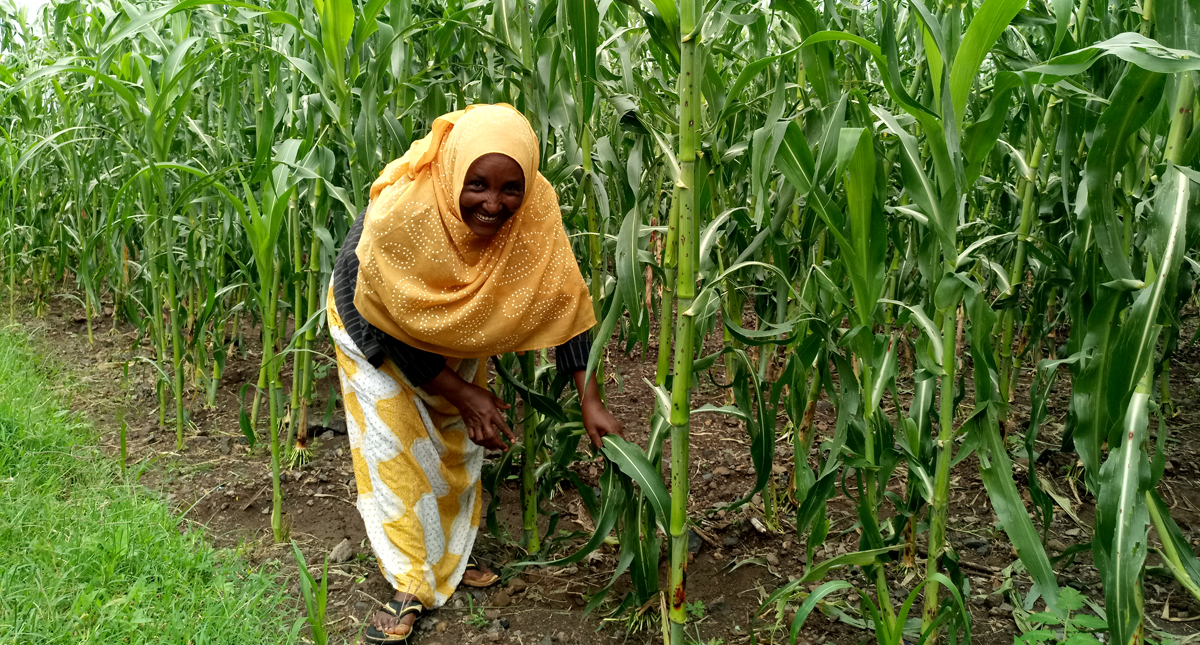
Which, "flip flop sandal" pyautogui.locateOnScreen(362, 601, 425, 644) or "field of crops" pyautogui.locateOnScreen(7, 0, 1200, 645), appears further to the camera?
"flip flop sandal" pyautogui.locateOnScreen(362, 601, 425, 644)

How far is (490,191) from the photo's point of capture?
1.92 metres

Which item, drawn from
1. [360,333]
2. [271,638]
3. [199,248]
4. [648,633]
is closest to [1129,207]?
[648,633]

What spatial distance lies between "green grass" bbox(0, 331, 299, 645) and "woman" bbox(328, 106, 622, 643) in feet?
1.27

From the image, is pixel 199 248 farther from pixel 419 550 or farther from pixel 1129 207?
pixel 1129 207

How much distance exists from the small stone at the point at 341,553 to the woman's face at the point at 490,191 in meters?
1.25

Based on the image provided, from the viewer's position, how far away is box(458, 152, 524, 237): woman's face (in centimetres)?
188

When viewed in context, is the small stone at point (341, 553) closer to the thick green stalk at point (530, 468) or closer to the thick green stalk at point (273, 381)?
the thick green stalk at point (273, 381)

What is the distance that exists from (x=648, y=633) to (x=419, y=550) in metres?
0.67

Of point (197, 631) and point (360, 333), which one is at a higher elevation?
point (360, 333)

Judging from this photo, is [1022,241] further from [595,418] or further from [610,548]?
[610,548]

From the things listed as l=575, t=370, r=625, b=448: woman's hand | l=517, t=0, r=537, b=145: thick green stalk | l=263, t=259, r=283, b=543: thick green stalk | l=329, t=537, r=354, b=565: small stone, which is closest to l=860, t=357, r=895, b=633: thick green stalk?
l=575, t=370, r=625, b=448: woman's hand

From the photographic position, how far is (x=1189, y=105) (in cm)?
147

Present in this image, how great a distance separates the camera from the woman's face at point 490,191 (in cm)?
188

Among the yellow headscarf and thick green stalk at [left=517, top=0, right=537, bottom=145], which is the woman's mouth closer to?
the yellow headscarf
